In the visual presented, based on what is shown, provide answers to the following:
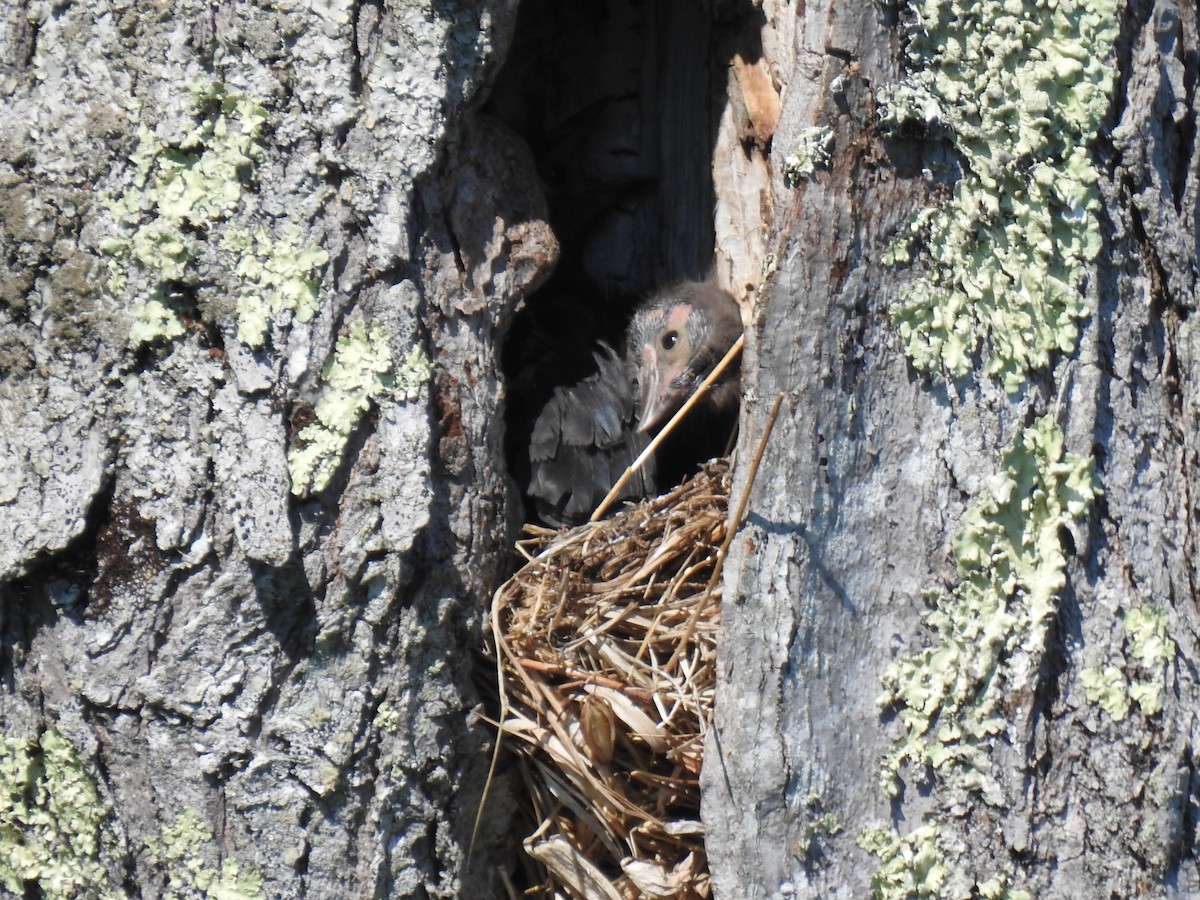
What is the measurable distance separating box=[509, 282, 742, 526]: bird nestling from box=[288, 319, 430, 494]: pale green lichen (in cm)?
84

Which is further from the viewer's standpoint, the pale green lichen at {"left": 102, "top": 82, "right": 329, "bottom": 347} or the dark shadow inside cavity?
the dark shadow inside cavity

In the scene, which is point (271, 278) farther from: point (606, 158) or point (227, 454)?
point (606, 158)

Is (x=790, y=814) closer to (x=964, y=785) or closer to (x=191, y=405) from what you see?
(x=964, y=785)

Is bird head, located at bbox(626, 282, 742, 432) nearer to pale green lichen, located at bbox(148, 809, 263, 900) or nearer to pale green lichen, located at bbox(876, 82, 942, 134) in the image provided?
pale green lichen, located at bbox(876, 82, 942, 134)

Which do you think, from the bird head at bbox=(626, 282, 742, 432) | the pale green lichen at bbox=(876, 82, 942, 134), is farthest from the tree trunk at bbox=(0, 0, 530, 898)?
the bird head at bbox=(626, 282, 742, 432)

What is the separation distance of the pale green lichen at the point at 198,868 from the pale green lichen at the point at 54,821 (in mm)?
116

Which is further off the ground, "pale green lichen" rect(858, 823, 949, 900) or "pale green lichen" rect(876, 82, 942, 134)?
"pale green lichen" rect(876, 82, 942, 134)

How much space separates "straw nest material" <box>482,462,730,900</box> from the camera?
8.18ft

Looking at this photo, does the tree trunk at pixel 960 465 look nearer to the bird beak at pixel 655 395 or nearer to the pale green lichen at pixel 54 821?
the pale green lichen at pixel 54 821

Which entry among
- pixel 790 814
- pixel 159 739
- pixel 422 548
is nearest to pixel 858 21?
pixel 422 548

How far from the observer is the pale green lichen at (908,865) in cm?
222

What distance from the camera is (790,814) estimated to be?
7.34ft

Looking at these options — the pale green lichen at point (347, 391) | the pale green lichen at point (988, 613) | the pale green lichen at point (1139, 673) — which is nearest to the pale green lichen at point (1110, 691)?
the pale green lichen at point (1139, 673)

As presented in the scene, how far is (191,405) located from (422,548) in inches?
20.0
